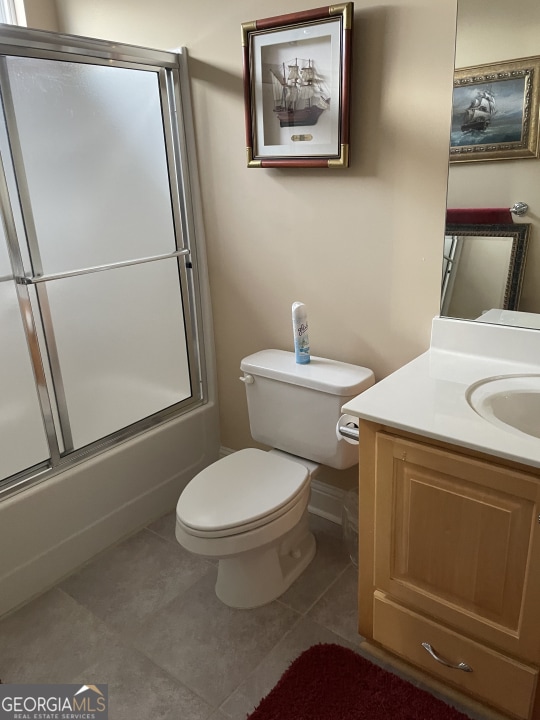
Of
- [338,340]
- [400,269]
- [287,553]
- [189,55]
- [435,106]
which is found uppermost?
[189,55]

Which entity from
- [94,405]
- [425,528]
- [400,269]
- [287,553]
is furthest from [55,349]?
[425,528]

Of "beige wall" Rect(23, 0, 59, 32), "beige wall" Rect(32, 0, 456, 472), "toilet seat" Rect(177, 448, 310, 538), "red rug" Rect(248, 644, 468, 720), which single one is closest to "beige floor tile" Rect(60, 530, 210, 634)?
"toilet seat" Rect(177, 448, 310, 538)

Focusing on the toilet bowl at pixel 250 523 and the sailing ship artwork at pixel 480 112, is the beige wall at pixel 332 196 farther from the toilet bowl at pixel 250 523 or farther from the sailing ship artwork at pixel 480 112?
the toilet bowl at pixel 250 523

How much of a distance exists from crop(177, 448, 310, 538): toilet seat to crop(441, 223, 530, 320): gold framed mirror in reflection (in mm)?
741

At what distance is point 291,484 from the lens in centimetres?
184

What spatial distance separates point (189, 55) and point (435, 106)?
3.32ft

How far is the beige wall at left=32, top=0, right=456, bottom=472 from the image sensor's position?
5.39 ft

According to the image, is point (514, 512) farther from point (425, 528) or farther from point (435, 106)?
point (435, 106)

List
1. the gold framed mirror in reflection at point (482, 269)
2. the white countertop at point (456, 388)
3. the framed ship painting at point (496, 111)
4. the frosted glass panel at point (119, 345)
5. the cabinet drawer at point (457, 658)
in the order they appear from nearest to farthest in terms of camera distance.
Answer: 1. the white countertop at point (456, 388)
2. the cabinet drawer at point (457, 658)
3. the framed ship painting at point (496, 111)
4. the gold framed mirror in reflection at point (482, 269)
5. the frosted glass panel at point (119, 345)

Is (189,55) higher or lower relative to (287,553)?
higher

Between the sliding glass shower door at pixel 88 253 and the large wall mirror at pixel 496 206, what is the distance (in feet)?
3.66

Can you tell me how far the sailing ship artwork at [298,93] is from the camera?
1.79m

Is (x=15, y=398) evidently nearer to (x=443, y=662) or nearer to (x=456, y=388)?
(x=456, y=388)

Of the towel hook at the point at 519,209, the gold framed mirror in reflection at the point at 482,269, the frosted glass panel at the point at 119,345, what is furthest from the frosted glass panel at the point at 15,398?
the towel hook at the point at 519,209
